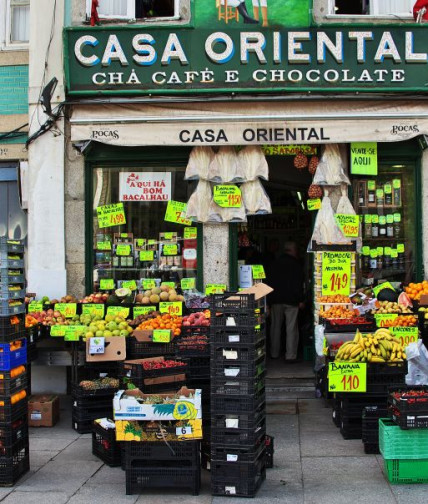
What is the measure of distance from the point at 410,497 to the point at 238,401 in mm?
1738

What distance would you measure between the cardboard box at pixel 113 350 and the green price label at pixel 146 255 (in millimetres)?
2215

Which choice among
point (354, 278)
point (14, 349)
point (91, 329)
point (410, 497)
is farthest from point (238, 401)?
point (354, 278)

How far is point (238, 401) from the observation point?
6.44 meters

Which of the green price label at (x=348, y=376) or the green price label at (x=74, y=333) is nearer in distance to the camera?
the green price label at (x=348, y=376)

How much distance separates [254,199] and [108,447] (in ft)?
14.8

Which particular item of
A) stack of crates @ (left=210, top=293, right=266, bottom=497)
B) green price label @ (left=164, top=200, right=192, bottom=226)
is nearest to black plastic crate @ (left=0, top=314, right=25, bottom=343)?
stack of crates @ (left=210, top=293, right=266, bottom=497)

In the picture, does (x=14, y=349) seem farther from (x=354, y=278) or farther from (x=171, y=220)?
(x=354, y=278)

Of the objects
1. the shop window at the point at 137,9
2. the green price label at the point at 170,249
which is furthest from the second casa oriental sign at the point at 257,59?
the green price label at the point at 170,249

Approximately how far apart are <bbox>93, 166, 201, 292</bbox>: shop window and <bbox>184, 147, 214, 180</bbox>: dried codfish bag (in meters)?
0.38

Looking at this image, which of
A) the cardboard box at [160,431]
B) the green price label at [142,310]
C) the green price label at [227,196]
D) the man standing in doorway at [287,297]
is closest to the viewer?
the cardboard box at [160,431]

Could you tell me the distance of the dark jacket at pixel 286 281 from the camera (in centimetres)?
1232

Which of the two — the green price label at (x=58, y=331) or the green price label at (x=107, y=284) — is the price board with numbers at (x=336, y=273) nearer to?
the green price label at (x=107, y=284)

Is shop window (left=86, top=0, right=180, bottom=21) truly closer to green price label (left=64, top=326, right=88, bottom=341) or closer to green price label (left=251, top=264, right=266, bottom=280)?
green price label (left=251, top=264, right=266, bottom=280)

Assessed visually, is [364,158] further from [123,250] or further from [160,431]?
[160,431]
